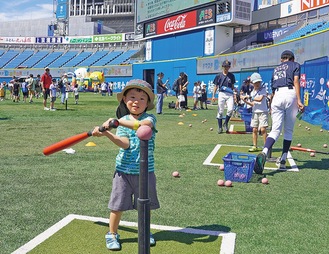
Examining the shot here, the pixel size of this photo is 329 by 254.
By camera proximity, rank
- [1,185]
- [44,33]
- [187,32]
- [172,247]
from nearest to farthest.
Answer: [172,247] < [1,185] < [187,32] < [44,33]

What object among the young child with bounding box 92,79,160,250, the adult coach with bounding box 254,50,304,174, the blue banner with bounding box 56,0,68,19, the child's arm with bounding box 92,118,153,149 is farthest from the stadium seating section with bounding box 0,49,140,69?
the child's arm with bounding box 92,118,153,149

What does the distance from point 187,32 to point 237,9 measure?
25.9 ft

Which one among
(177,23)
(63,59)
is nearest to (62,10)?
(63,59)

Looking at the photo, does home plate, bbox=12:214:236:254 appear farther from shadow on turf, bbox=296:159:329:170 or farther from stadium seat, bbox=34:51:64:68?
stadium seat, bbox=34:51:64:68

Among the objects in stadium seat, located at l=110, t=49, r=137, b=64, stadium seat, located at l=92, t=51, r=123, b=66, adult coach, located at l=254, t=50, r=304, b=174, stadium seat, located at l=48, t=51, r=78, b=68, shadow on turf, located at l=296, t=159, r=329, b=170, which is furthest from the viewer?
stadium seat, located at l=48, t=51, r=78, b=68

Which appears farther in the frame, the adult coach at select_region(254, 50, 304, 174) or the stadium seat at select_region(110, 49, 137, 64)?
the stadium seat at select_region(110, 49, 137, 64)

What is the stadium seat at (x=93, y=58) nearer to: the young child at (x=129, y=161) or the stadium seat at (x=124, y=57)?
the stadium seat at (x=124, y=57)

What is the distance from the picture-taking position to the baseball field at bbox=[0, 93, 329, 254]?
158 inches

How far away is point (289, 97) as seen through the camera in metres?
7.50

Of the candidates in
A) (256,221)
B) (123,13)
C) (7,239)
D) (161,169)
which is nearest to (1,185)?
(7,239)

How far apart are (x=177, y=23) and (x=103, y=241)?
50173 millimetres

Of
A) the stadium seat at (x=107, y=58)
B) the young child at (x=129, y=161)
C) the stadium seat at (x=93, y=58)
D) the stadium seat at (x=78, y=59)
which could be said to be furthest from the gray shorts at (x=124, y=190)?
the stadium seat at (x=78, y=59)

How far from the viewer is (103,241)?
3.98 metres

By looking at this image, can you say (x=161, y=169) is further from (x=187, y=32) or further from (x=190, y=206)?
(x=187, y=32)
